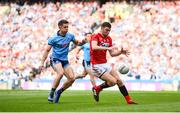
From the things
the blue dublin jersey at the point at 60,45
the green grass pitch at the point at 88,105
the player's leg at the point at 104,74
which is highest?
the blue dublin jersey at the point at 60,45

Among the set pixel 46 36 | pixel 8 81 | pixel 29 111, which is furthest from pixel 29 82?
pixel 29 111

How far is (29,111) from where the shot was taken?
1502cm

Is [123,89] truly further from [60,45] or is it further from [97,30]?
[97,30]

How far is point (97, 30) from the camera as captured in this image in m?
41.8

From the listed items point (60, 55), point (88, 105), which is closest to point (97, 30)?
point (60, 55)

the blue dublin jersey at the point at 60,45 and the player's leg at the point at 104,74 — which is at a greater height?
the blue dublin jersey at the point at 60,45

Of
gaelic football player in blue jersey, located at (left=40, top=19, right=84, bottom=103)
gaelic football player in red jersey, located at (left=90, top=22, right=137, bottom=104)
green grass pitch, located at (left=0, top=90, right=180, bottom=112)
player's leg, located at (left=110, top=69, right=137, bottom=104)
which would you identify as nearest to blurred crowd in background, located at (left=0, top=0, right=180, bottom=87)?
green grass pitch, located at (left=0, top=90, right=180, bottom=112)

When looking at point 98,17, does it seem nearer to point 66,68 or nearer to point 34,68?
point 34,68

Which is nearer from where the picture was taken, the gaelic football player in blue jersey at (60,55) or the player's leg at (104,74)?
the player's leg at (104,74)

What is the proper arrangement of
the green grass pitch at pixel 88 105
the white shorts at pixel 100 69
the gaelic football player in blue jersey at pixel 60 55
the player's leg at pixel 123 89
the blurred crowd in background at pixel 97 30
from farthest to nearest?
the blurred crowd in background at pixel 97 30 < the gaelic football player in blue jersey at pixel 60 55 < the white shorts at pixel 100 69 < the player's leg at pixel 123 89 < the green grass pitch at pixel 88 105

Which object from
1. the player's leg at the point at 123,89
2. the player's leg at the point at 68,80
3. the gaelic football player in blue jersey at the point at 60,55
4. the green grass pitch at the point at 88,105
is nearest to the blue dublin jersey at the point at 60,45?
the gaelic football player in blue jersey at the point at 60,55

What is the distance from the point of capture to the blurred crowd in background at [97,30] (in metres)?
37.7

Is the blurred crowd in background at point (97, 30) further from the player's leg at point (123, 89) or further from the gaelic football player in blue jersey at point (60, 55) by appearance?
the player's leg at point (123, 89)

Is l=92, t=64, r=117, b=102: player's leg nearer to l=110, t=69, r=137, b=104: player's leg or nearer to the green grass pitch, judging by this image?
l=110, t=69, r=137, b=104: player's leg
